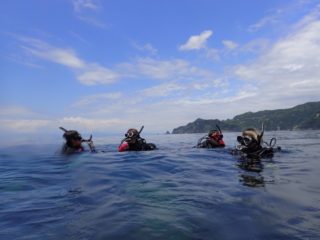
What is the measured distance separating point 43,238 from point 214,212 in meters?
2.89

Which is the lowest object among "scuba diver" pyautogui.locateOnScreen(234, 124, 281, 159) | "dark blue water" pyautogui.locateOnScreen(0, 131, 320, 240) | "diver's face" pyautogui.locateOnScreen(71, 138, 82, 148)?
"dark blue water" pyautogui.locateOnScreen(0, 131, 320, 240)

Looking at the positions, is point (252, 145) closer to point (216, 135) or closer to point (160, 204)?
point (216, 135)

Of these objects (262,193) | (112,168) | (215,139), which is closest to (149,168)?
(112,168)

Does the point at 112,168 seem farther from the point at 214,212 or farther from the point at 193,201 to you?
the point at 214,212

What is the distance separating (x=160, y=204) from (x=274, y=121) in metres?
132

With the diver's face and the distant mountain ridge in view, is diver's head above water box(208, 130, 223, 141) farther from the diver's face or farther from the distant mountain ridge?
the distant mountain ridge

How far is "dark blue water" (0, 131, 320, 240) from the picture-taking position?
505 centimetres

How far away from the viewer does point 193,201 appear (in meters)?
6.90

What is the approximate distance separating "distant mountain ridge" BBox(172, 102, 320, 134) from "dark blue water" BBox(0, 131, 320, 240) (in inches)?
4192

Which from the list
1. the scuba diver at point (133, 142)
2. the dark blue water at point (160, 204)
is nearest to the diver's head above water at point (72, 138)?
the scuba diver at point (133, 142)

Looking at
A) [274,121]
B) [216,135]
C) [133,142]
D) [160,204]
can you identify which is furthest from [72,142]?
[274,121]

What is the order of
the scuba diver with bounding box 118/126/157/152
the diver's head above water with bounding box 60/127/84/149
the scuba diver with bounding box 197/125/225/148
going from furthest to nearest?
the scuba diver with bounding box 197/125/225/148 → the scuba diver with bounding box 118/126/157/152 → the diver's head above water with bounding box 60/127/84/149

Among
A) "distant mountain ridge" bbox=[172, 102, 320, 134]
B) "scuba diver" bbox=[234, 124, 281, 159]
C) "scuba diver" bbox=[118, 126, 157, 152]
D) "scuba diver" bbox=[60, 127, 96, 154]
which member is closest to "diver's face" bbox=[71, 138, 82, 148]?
"scuba diver" bbox=[60, 127, 96, 154]

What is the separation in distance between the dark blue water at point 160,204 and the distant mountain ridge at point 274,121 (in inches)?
4192
